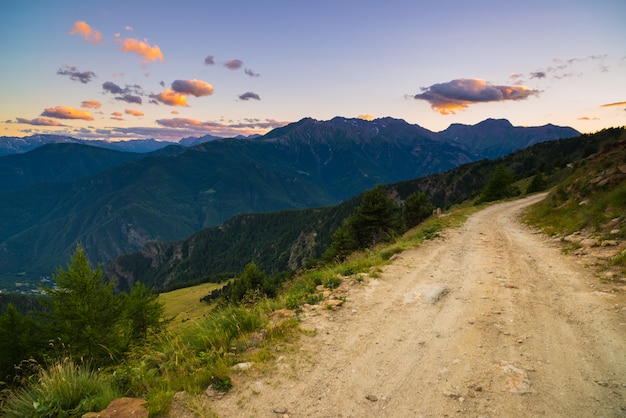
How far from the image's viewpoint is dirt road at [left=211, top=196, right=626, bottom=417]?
16.5 feet

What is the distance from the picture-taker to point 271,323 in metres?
8.41

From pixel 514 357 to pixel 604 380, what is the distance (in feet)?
4.35

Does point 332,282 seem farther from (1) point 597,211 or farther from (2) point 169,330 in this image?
(1) point 597,211

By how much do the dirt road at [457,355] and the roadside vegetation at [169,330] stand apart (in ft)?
3.12

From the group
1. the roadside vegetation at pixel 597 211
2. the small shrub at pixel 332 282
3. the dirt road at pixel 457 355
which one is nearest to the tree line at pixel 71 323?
the small shrub at pixel 332 282

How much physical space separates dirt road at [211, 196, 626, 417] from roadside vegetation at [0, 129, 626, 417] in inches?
37.5

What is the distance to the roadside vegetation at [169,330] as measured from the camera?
5613 millimetres

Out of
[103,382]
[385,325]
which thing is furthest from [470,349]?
[103,382]

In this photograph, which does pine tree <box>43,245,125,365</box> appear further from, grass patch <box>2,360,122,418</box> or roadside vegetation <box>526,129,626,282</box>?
roadside vegetation <box>526,129,626,282</box>

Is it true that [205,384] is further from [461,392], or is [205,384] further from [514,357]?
[514,357]

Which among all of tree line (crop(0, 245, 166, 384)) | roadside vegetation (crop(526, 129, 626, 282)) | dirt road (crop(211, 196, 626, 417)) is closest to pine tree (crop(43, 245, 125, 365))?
tree line (crop(0, 245, 166, 384))

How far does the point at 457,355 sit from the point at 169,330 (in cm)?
832

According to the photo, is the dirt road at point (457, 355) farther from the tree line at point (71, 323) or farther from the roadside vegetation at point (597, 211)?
the tree line at point (71, 323)

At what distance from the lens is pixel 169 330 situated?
9539 millimetres
